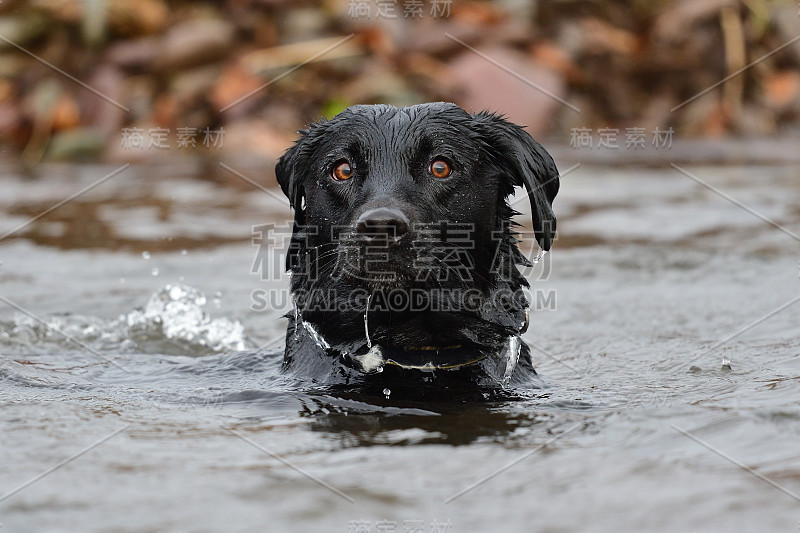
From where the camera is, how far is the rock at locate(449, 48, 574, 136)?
13.8 metres

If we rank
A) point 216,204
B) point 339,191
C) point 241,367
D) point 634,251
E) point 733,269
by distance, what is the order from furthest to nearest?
point 216,204, point 634,251, point 733,269, point 241,367, point 339,191

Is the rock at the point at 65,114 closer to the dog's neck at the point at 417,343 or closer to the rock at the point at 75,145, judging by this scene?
the rock at the point at 75,145

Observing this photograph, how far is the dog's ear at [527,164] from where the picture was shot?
4.36 metres

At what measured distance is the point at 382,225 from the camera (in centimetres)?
375

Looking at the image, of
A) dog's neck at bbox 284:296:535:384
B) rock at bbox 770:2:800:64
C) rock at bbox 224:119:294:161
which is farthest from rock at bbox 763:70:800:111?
dog's neck at bbox 284:296:535:384

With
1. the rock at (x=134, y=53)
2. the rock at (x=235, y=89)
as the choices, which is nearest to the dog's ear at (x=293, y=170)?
the rock at (x=235, y=89)

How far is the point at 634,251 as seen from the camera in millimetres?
8234

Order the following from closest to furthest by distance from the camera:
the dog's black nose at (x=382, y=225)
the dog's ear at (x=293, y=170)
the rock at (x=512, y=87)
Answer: the dog's black nose at (x=382, y=225) < the dog's ear at (x=293, y=170) < the rock at (x=512, y=87)

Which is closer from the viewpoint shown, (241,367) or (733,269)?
(241,367)

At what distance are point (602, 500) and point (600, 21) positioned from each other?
48.6 ft

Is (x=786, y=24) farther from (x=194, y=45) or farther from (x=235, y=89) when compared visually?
(x=194, y=45)

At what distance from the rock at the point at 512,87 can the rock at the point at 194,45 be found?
11.5 feet

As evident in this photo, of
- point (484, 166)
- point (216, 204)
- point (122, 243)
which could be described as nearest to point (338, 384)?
point (484, 166)

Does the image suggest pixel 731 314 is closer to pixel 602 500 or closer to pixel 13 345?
pixel 602 500
